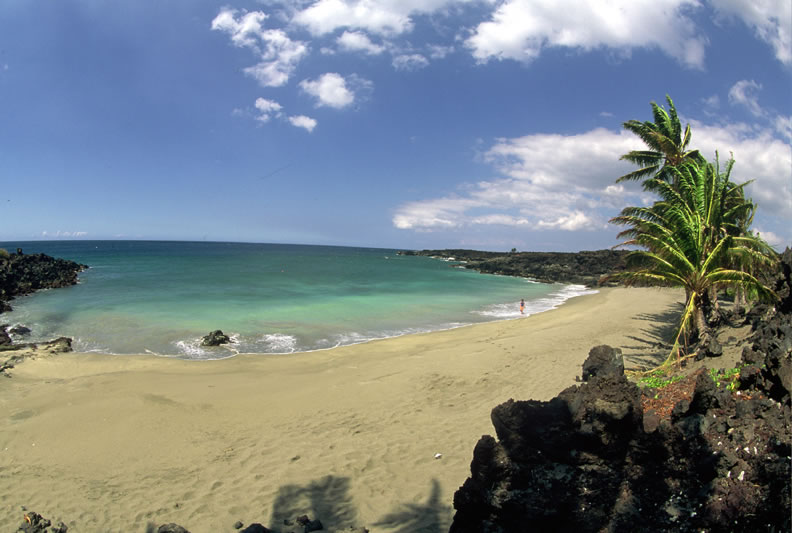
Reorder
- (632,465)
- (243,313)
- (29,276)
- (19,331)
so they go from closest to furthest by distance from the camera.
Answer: (632,465) → (19,331) → (243,313) → (29,276)

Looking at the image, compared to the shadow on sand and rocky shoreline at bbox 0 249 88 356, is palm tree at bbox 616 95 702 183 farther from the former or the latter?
rocky shoreline at bbox 0 249 88 356

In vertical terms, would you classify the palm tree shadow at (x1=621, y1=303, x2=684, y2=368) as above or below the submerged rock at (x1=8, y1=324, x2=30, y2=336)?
above

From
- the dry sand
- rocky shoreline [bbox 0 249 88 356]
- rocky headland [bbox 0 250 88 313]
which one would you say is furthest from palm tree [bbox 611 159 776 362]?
rocky headland [bbox 0 250 88 313]

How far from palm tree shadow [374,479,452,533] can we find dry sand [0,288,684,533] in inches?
0.9

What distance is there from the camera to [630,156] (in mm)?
21891

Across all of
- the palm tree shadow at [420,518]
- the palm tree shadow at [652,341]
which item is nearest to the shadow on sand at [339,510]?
the palm tree shadow at [420,518]

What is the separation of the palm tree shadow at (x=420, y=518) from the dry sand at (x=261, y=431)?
2 cm

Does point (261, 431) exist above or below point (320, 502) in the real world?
below

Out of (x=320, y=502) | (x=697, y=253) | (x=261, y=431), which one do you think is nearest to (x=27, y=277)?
(x=261, y=431)

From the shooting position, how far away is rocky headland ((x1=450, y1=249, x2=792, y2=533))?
292 centimetres

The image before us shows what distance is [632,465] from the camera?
11.0 ft

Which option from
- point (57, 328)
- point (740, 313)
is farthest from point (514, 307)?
point (57, 328)

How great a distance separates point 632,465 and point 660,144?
21845mm

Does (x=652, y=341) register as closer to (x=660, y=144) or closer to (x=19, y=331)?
(x=660, y=144)
